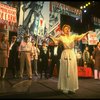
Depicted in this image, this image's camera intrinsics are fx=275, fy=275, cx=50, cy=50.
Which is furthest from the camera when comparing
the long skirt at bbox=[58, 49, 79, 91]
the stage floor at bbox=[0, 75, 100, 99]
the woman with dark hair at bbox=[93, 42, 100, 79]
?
the woman with dark hair at bbox=[93, 42, 100, 79]

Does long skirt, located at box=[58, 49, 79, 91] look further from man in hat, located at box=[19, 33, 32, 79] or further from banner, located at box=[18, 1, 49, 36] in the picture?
banner, located at box=[18, 1, 49, 36]

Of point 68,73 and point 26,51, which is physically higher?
point 26,51

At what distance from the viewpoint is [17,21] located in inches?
505

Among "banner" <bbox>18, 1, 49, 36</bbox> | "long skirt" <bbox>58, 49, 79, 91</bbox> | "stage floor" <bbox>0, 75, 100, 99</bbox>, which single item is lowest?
"stage floor" <bbox>0, 75, 100, 99</bbox>

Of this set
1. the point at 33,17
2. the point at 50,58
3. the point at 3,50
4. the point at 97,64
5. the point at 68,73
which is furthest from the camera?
the point at 33,17

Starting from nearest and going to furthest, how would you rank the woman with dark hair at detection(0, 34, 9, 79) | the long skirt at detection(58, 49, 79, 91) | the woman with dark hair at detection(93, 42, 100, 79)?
1. the long skirt at detection(58, 49, 79, 91)
2. the woman with dark hair at detection(0, 34, 9, 79)
3. the woman with dark hair at detection(93, 42, 100, 79)

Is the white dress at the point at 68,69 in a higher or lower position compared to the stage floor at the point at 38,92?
higher

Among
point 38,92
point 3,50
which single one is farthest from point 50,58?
point 38,92

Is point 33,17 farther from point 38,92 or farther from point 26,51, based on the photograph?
point 38,92

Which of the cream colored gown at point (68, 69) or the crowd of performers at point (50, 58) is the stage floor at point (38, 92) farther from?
the crowd of performers at point (50, 58)

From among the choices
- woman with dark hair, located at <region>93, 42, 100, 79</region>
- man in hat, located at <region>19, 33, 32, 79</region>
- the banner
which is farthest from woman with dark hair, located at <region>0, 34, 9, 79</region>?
woman with dark hair, located at <region>93, 42, 100, 79</region>

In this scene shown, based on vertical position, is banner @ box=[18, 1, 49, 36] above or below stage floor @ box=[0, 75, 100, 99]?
above

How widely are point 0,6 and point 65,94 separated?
6.07 m

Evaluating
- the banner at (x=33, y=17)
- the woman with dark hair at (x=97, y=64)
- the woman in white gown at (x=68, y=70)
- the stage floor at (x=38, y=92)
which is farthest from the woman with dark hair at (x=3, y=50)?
the woman with dark hair at (x=97, y=64)
